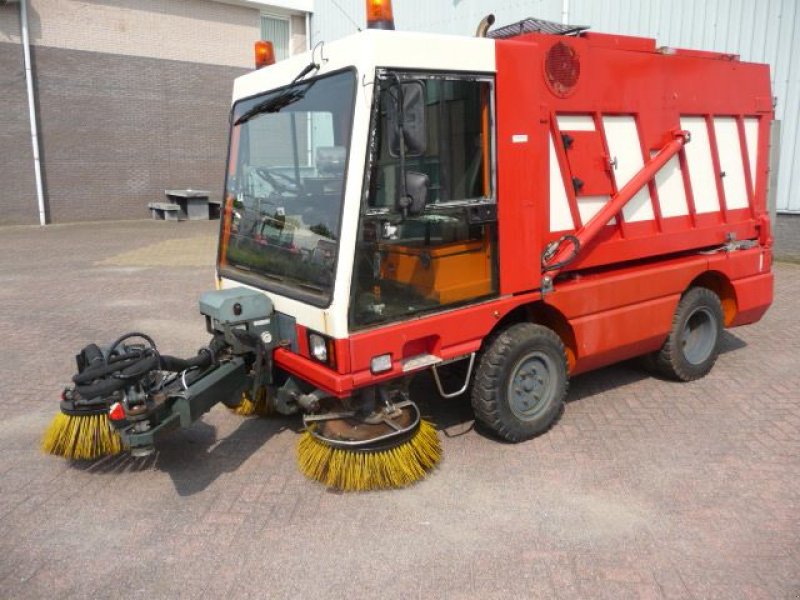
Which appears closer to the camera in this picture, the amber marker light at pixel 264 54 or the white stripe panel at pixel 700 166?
the amber marker light at pixel 264 54

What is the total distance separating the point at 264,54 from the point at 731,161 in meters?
3.86

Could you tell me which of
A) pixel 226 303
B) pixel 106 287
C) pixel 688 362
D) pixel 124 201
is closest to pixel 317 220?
pixel 226 303

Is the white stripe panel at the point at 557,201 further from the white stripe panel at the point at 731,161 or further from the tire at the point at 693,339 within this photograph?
Answer: the white stripe panel at the point at 731,161

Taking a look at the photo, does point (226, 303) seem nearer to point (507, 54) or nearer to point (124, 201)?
point (507, 54)

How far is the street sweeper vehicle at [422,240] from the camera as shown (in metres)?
3.42

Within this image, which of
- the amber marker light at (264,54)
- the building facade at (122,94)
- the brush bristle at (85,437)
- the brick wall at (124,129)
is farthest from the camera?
the brick wall at (124,129)

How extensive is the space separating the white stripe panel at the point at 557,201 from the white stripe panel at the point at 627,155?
1.76 ft

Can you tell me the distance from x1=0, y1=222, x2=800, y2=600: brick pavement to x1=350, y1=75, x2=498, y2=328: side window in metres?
1.13

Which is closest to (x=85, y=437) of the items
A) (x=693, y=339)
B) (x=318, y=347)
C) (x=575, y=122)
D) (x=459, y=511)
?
(x=318, y=347)

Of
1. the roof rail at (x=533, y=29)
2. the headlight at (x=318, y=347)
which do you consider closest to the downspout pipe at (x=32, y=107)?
the roof rail at (x=533, y=29)

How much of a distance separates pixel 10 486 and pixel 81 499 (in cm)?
53

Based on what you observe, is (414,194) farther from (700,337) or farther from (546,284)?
(700,337)

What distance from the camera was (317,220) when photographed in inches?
142

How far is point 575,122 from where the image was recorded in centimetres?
430
